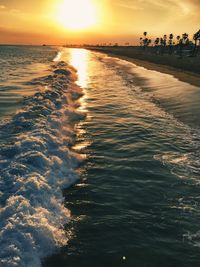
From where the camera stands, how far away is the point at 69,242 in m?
7.04

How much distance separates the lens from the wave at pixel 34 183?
21.8ft

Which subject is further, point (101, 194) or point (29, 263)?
point (101, 194)

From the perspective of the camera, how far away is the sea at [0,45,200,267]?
6746 millimetres

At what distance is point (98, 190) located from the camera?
9.72 metres

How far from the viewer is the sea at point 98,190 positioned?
6746mm

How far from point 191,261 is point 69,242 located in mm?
2679

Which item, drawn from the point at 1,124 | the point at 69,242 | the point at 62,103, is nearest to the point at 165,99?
the point at 62,103

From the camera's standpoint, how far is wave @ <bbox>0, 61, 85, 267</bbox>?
6641 mm

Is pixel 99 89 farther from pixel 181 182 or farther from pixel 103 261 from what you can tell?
pixel 103 261

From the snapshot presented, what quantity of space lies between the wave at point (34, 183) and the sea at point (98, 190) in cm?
2

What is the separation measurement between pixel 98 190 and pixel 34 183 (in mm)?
1980

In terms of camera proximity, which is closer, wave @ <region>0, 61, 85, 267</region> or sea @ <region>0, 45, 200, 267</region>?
wave @ <region>0, 61, 85, 267</region>

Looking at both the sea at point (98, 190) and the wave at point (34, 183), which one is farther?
the sea at point (98, 190)

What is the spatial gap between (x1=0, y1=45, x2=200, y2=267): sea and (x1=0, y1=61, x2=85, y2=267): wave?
0.02 m
